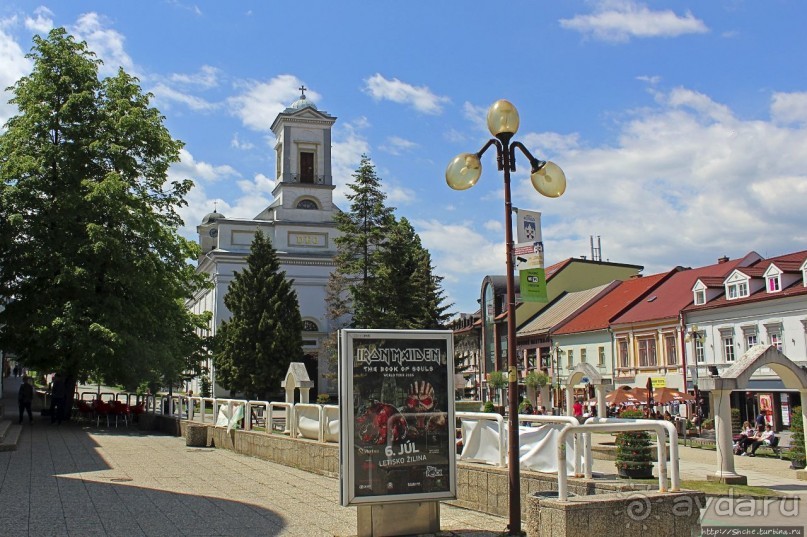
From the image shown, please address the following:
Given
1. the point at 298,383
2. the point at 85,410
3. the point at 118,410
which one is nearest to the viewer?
the point at 298,383

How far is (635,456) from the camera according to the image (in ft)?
39.1

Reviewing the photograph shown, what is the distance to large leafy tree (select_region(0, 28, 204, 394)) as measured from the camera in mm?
25375

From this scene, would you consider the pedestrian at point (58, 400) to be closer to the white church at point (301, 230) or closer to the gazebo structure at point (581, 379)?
the gazebo structure at point (581, 379)

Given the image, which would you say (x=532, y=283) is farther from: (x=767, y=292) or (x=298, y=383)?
(x=767, y=292)

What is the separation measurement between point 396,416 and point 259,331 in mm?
43512

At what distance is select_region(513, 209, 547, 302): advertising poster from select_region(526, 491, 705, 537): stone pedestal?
247 centimetres

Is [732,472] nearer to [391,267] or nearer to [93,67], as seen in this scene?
[93,67]

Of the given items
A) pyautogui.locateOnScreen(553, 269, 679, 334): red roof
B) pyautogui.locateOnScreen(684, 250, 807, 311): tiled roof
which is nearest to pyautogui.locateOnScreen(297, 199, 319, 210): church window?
pyautogui.locateOnScreen(553, 269, 679, 334): red roof

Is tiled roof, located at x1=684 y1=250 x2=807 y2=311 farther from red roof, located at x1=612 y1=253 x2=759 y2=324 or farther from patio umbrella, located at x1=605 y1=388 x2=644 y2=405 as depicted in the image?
patio umbrella, located at x1=605 y1=388 x2=644 y2=405

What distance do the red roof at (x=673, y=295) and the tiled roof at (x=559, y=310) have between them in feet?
24.4

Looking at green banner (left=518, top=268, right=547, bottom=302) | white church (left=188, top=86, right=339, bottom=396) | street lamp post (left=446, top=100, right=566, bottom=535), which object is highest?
white church (left=188, top=86, right=339, bottom=396)

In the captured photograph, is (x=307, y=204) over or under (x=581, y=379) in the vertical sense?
over

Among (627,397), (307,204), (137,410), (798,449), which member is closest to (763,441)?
(798,449)

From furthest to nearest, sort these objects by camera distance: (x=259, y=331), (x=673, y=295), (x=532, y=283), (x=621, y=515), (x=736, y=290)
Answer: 1. (x=259, y=331)
2. (x=673, y=295)
3. (x=736, y=290)
4. (x=532, y=283)
5. (x=621, y=515)
